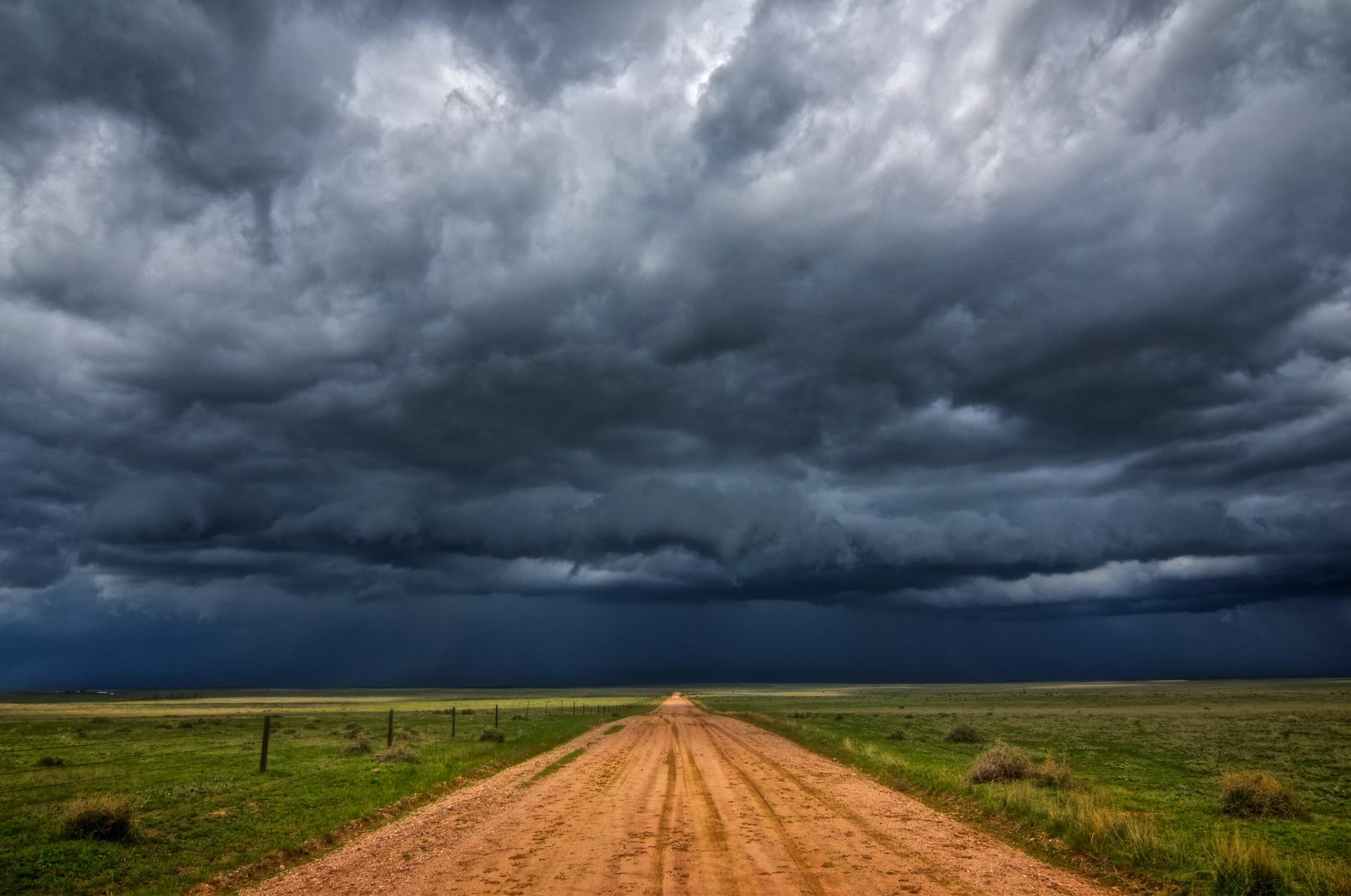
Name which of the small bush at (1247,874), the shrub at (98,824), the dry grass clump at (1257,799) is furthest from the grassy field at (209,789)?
the dry grass clump at (1257,799)

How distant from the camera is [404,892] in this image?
1063 cm

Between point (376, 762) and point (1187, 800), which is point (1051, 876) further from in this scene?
point (376, 762)

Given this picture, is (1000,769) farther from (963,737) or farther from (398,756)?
(963,737)

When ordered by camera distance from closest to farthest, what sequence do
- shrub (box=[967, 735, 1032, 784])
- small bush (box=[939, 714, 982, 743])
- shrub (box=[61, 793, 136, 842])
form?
shrub (box=[61, 793, 136, 842])
shrub (box=[967, 735, 1032, 784])
small bush (box=[939, 714, 982, 743])

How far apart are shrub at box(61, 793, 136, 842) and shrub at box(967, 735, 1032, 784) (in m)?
20.9

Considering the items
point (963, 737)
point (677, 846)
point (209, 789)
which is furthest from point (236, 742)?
point (963, 737)

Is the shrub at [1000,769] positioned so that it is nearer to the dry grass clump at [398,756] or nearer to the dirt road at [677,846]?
the dirt road at [677,846]

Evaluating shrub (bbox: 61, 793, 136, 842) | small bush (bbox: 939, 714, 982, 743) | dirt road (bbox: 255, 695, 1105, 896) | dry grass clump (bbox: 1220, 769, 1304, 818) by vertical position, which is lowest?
small bush (bbox: 939, 714, 982, 743)

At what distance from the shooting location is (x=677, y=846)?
1344cm

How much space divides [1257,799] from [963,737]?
2670 cm

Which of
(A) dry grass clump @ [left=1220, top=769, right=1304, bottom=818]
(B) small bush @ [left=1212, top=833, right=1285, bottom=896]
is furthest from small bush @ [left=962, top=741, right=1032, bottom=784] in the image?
(B) small bush @ [left=1212, top=833, right=1285, bottom=896]

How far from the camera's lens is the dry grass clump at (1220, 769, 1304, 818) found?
63.0ft

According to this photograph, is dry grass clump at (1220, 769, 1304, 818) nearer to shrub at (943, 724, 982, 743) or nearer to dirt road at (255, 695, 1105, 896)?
dirt road at (255, 695, 1105, 896)

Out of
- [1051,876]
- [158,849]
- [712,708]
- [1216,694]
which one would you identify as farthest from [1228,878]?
[1216,694]
